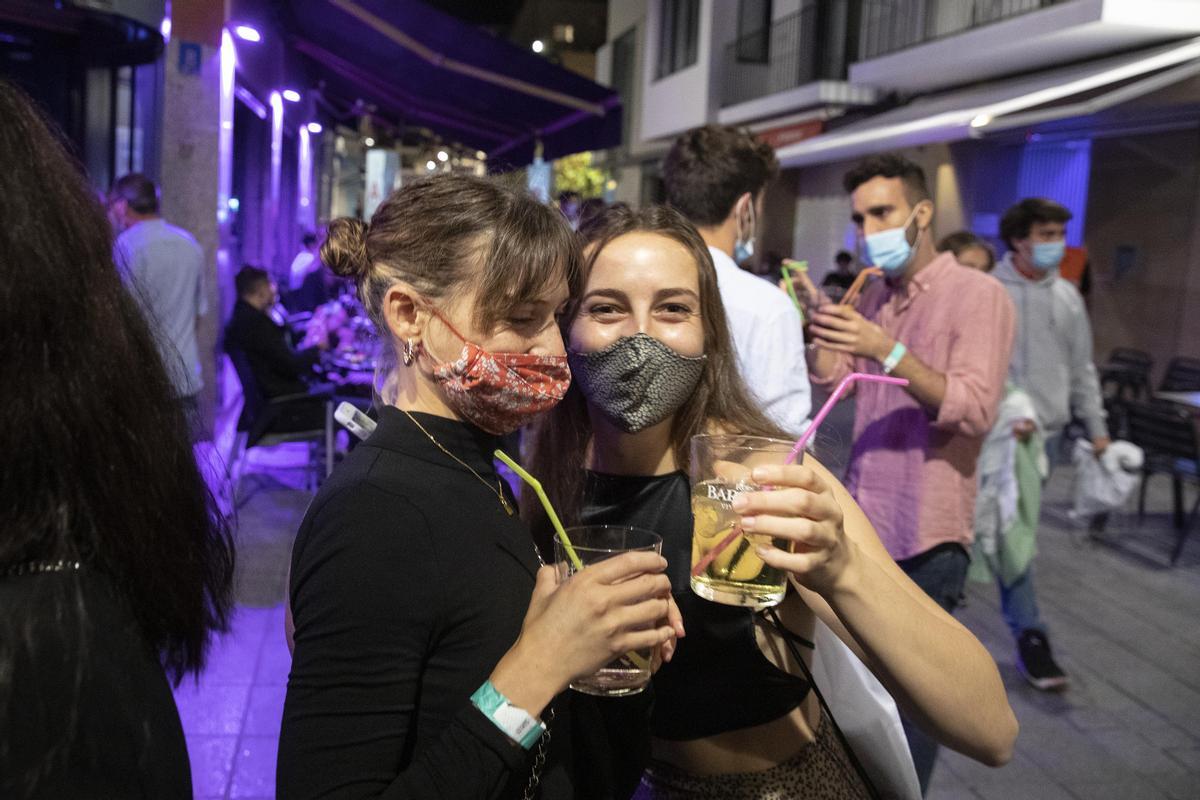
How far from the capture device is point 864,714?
5.40 ft

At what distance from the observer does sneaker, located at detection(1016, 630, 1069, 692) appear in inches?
177

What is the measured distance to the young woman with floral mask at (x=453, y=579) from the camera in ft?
3.78

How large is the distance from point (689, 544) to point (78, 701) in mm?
1091

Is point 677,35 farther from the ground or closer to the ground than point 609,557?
farther from the ground

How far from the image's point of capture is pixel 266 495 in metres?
7.08

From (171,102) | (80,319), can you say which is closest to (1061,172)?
(171,102)

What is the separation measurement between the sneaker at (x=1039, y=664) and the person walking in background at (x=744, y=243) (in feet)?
7.02

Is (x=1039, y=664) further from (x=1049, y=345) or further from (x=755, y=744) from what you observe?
(x=755, y=744)

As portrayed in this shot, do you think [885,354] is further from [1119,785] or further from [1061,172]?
[1061,172]

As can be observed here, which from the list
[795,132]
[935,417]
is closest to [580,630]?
[935,417]

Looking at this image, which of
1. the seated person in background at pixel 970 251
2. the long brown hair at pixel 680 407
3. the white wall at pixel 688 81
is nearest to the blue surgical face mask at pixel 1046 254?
the seated person in background at pixel 970 251

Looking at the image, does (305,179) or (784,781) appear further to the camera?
(305,179)

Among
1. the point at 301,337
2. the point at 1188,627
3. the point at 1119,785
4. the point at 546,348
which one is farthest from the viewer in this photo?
the point at 301,337

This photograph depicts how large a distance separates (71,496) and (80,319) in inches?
6.9
